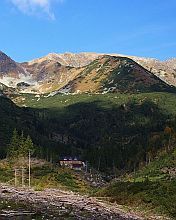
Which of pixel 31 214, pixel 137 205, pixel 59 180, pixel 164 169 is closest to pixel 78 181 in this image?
pixel 59 180

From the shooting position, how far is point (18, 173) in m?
150

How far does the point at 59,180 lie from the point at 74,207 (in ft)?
317

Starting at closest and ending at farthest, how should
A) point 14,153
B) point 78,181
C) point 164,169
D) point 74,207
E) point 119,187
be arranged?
point 74,207, point 119,187, point 164,169, point 14,153, point 78,181

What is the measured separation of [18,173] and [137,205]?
307 ft

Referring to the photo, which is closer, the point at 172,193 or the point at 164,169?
the point at 172,193

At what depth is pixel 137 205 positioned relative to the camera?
6231 centimetres

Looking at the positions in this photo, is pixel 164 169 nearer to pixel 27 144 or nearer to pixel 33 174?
pixel 27 144

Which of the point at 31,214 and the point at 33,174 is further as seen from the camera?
the point at 33,174

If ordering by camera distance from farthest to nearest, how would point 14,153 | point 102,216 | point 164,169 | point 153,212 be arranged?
point 14,153
point 164,169
point 153,212
point 102,216

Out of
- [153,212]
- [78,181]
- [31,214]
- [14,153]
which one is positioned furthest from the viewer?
[78,181]

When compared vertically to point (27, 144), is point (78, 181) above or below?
below

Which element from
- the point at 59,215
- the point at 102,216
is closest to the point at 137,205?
the point at 102,216

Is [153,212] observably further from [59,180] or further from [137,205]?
[59,180]

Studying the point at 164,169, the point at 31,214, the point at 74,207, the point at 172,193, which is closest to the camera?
the point at 31,214
